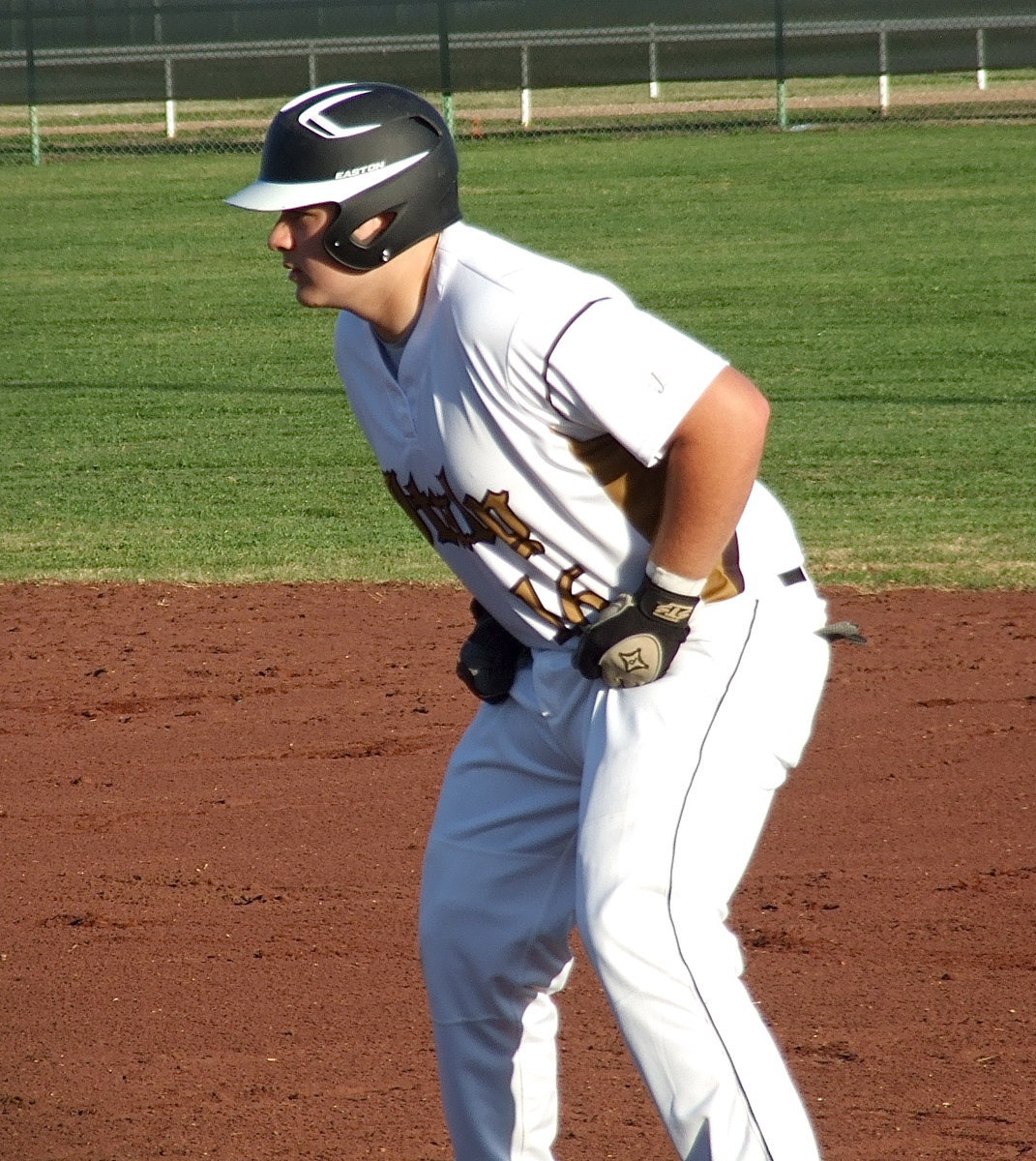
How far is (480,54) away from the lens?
2320 centimetres

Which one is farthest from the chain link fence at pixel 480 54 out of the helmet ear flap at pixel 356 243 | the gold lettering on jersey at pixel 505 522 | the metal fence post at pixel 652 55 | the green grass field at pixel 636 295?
the gold lettering on jersey at pixel 505 522

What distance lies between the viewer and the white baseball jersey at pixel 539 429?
2.61 metres

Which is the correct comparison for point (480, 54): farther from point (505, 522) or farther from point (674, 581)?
point (674, 581)

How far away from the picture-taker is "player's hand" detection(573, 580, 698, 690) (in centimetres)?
266

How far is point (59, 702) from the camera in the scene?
6441mm

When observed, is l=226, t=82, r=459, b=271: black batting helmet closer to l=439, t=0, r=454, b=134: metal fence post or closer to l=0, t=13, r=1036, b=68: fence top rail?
l=439, t=0, r=454, b=134: metal fence post

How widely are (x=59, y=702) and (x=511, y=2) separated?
19161 mm

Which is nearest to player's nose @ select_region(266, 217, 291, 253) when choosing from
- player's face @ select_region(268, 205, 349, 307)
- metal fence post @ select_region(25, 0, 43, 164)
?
player's face @ select_region(268, 205, 349, 307)

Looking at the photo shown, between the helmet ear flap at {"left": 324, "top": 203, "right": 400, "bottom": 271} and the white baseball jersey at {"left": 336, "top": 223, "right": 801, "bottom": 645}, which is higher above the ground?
the helmet ear flap at {"left": 324, "top": 203, "right": 400, "bottom": 271}

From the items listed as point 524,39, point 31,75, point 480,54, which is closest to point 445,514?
point 480,54

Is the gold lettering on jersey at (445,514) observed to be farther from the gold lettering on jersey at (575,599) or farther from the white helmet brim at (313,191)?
the white helmet brim at (313,191)

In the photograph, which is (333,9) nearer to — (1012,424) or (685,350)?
(1012,424)

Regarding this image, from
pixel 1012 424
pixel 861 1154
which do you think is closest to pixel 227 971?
pixel 861 1154

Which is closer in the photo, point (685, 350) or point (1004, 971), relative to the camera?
point (685, 350)
